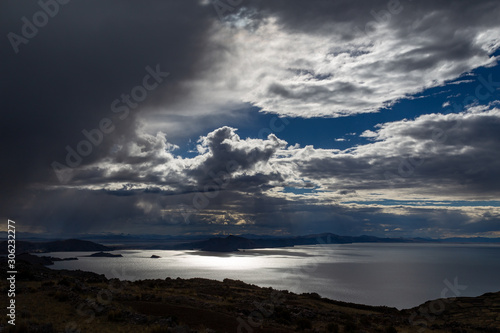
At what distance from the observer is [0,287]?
33.2 meters

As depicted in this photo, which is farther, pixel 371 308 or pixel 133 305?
pixel 371 308

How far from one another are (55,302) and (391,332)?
3284 cm

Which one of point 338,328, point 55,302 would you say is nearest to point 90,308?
point 55,302

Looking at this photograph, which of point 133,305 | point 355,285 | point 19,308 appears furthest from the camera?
point 355,285

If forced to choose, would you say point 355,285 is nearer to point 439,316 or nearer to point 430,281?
point 430,281

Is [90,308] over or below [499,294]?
over

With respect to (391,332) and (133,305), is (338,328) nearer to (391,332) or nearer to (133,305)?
(391,332)

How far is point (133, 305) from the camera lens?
105ft

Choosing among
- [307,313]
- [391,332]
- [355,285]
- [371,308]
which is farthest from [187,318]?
[355,285]

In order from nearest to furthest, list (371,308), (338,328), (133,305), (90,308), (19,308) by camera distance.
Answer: (19,308) → (90,308) → (338,328) → (133,305) → (371,308)

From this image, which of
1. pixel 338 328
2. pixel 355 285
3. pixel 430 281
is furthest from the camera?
pixel 430 281

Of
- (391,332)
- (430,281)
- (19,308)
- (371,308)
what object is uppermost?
(19,308)

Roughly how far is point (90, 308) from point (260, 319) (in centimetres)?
1604

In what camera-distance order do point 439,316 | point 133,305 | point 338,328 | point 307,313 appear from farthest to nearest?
point 439,316 < point 307,313 < point 133,305 < point 338,328
